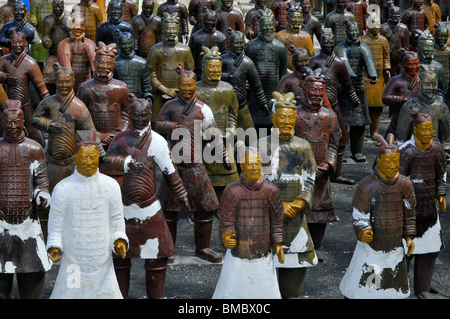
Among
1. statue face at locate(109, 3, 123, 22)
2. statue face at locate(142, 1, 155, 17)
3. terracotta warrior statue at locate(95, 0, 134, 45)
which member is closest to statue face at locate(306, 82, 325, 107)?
terracotta warrior statue at locate(95, 0, 134, 45)

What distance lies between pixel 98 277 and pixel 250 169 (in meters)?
1.35

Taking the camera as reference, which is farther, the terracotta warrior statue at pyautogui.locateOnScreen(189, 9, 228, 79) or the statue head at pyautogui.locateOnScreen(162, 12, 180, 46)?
the terracotta warrior statue at pyautogui.locateOnScreen(189, 9, 228, 79)

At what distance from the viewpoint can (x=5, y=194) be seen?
760cm

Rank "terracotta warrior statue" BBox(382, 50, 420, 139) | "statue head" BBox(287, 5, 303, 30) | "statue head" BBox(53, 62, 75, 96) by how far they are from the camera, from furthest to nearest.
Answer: "statue head" BBox(287, 5, 303, 30)
"terracotta warrior statue" BBox(382, 50, 420, 139)
"statue head" BBox(53, 62, 75, 96)

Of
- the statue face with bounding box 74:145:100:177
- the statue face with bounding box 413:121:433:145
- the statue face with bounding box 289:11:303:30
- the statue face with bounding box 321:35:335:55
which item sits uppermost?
the statue face with bounding box 289:11:303:30

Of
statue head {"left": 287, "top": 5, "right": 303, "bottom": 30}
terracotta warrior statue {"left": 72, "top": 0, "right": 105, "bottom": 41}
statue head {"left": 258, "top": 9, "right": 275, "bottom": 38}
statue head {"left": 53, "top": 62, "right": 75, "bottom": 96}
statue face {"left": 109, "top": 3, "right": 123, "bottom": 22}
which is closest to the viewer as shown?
statue head {"left": 53, "top": 62, "right": 75, "bottom": 96}

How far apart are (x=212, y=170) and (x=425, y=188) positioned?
7.82ft

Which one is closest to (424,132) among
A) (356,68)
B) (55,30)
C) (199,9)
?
(356,68)

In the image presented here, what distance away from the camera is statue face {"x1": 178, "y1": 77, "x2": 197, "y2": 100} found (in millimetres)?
8852

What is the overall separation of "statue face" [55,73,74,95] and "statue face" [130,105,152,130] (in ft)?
3.90

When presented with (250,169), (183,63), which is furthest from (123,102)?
(250,169)

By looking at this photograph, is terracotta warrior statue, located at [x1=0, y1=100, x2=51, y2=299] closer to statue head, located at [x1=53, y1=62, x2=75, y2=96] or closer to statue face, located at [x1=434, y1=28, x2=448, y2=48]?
statue head, located at [x1=53, y1=62, x2=75, y2=96]

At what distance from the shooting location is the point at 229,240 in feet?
23.1

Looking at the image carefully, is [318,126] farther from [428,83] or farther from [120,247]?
[120,247]
